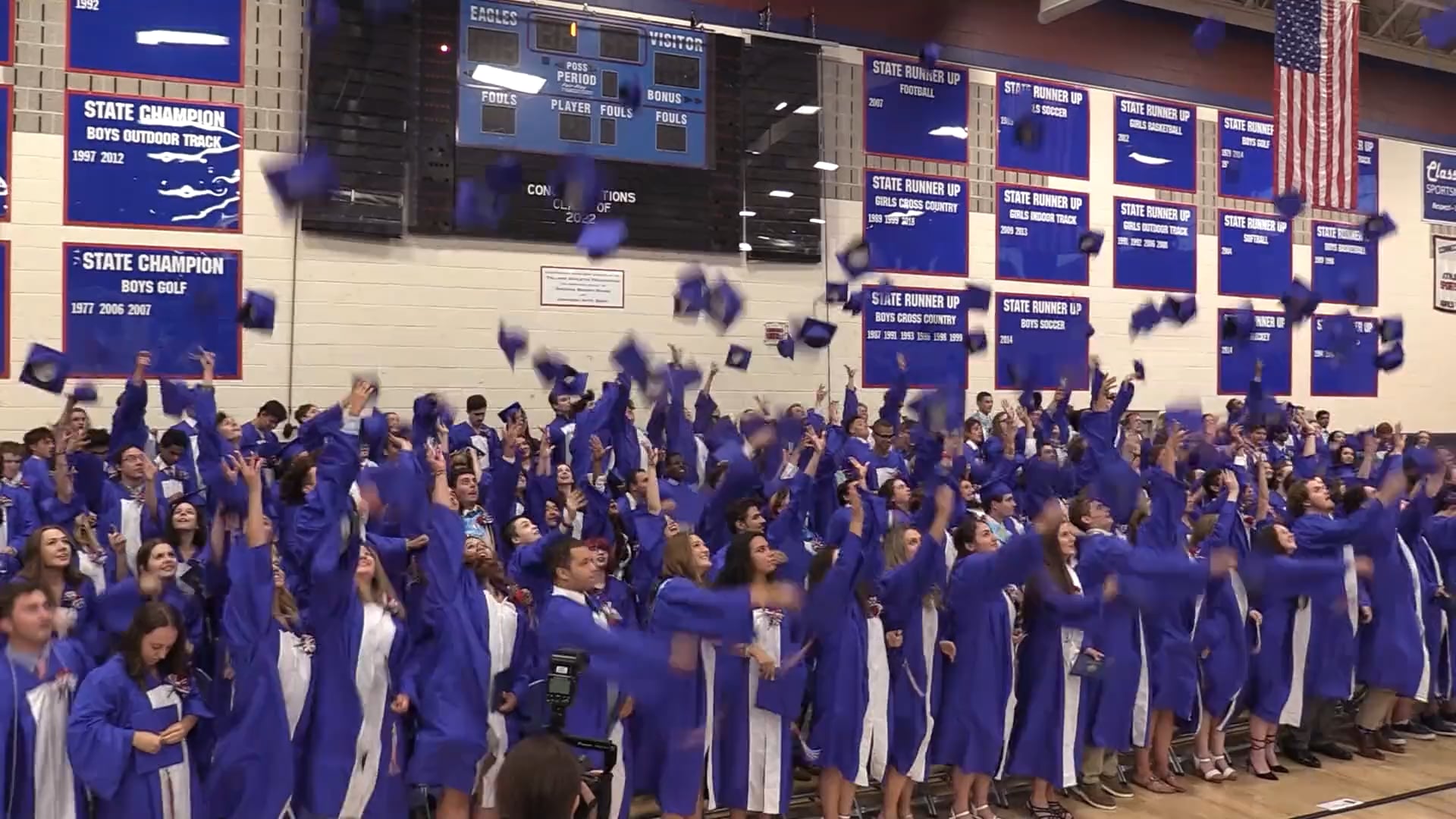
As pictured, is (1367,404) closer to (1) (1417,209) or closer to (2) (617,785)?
(1) (1417,209)

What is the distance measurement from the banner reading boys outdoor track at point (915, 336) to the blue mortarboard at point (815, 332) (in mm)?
622

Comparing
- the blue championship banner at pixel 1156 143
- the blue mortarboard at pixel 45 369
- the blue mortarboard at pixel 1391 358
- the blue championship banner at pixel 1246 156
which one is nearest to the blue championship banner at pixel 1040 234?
the blue championship banner at pixel 1156 143

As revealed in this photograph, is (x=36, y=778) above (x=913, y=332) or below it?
below

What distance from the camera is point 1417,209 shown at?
14.9 m

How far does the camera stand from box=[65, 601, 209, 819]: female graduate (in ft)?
11.2

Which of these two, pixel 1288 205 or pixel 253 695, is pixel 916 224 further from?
pixel 253 695

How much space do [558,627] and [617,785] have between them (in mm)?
883

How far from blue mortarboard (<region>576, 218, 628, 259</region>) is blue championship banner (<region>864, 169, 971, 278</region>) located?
8.92 ft

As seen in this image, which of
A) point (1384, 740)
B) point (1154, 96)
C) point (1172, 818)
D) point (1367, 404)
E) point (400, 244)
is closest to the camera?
point (1172, 818)

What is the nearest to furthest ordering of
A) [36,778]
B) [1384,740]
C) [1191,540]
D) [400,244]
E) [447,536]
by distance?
[36,778] → [447,536] → [1191,540] → [1384,740] → [400,244]

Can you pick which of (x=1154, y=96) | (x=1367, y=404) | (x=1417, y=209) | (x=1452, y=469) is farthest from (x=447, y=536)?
(x=1417, y=209)

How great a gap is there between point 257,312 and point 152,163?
151cm

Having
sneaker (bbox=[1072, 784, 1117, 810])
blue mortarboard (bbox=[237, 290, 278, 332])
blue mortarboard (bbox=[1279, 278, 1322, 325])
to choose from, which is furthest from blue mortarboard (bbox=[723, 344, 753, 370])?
blue mortarboard (bbox=[1279, 278, 1322, 325])

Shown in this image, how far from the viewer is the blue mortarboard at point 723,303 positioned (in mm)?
9953
